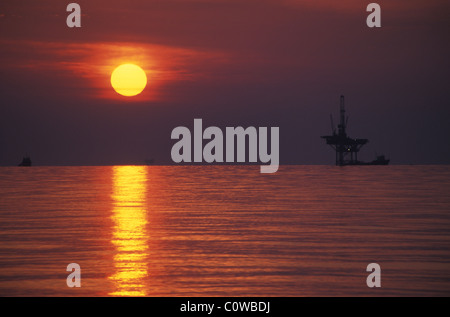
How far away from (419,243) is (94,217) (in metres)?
15.3

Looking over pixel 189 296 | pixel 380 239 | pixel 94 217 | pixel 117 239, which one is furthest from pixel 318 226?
pixel 189 296

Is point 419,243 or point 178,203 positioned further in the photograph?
point 178,203

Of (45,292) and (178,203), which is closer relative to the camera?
(45,292)

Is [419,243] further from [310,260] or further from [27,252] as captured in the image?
[27,252]

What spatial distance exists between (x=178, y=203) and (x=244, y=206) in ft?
15.7

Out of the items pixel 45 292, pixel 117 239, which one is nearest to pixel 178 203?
pixel 117 239

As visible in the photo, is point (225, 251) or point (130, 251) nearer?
point (225, 251)

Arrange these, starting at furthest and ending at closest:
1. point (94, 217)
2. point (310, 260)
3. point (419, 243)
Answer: point (94, 217)
point (419, 243)
point (310, 260)

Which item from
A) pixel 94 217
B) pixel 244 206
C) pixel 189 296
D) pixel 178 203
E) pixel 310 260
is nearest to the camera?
pixel 189 296

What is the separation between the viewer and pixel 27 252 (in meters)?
19.9

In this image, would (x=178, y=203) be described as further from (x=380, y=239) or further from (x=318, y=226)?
(x=380, y=239)

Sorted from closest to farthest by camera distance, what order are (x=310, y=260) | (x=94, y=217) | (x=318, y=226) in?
(x=310, y=260)
(x=318, y=226)
(x=94, y=217)
